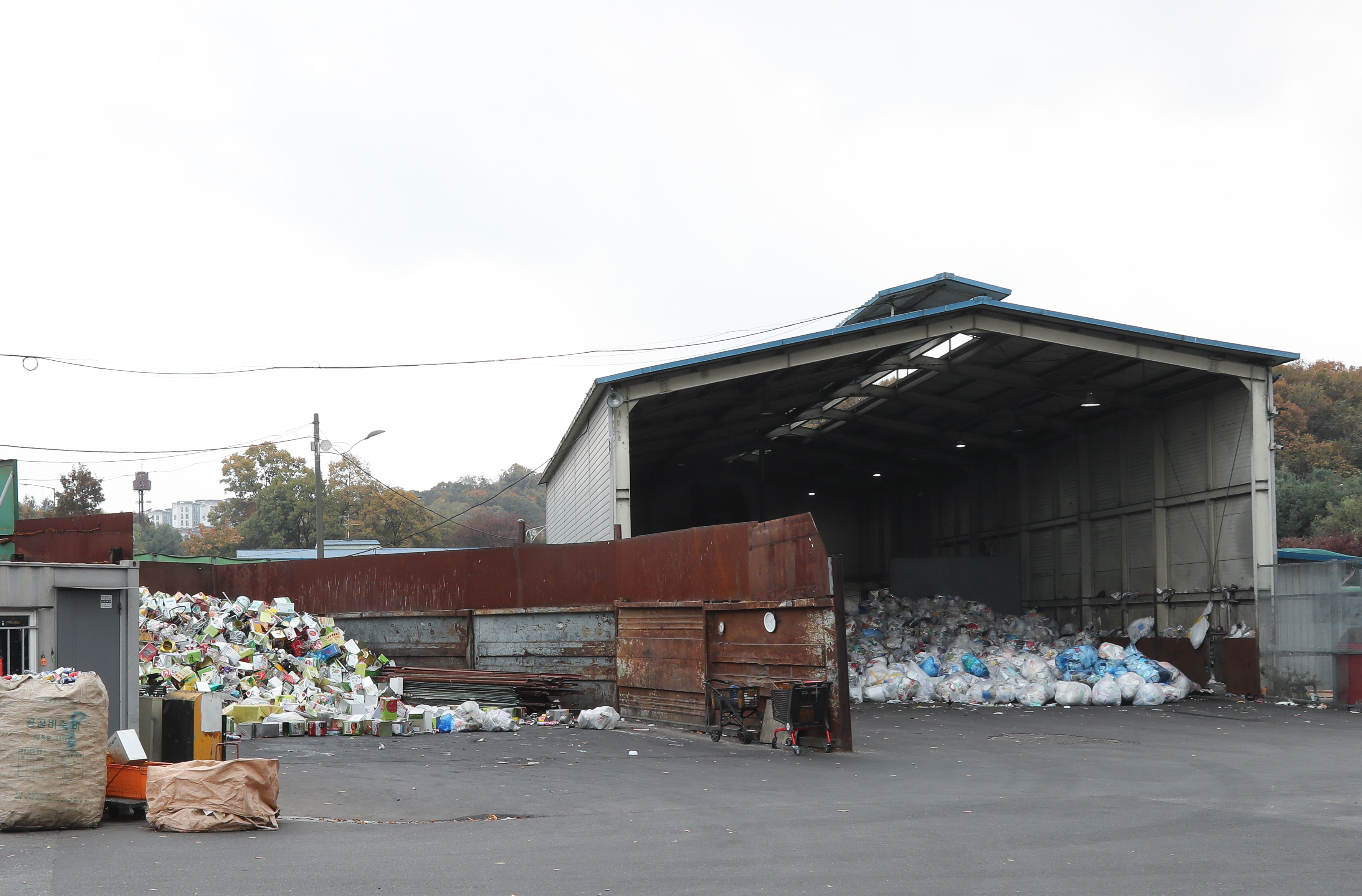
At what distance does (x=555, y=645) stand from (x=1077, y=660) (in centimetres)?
1047

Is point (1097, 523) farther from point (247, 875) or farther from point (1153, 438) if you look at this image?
point (247, 875)

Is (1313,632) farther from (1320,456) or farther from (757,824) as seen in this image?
(1320,456)

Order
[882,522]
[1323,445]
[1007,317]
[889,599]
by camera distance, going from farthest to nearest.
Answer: [1323,445] → [882,522] → [889,599] → [1007,317]

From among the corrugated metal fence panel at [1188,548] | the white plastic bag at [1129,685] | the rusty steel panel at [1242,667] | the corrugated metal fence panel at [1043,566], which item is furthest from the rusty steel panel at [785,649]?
the corrugated metal fence panel at [1043,566]

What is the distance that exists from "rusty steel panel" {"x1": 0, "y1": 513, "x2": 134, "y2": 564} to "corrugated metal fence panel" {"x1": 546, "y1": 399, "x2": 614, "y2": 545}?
346 inches

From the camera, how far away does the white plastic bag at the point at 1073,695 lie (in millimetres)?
21250

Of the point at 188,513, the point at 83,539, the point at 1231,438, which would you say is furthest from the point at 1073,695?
the point at 188,513

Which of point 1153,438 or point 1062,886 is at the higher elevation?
point 1153,438

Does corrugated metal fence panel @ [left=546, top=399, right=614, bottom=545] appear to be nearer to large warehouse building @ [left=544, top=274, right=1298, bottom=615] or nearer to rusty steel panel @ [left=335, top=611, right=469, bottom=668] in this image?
large warehouse building @ [left=544, top=274, right=1298, bottom=615]

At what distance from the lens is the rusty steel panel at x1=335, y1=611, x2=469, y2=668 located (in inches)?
798

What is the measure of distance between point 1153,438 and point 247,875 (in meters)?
22.9

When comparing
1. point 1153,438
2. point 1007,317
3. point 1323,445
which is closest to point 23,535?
point 1007,317

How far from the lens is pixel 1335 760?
42.9ft

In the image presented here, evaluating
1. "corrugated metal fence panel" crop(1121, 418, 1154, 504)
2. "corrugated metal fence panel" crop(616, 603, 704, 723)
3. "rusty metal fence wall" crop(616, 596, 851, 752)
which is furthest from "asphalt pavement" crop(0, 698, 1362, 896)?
"corrugated metal fence panel" crop(1121, 418, 1154, 504)
